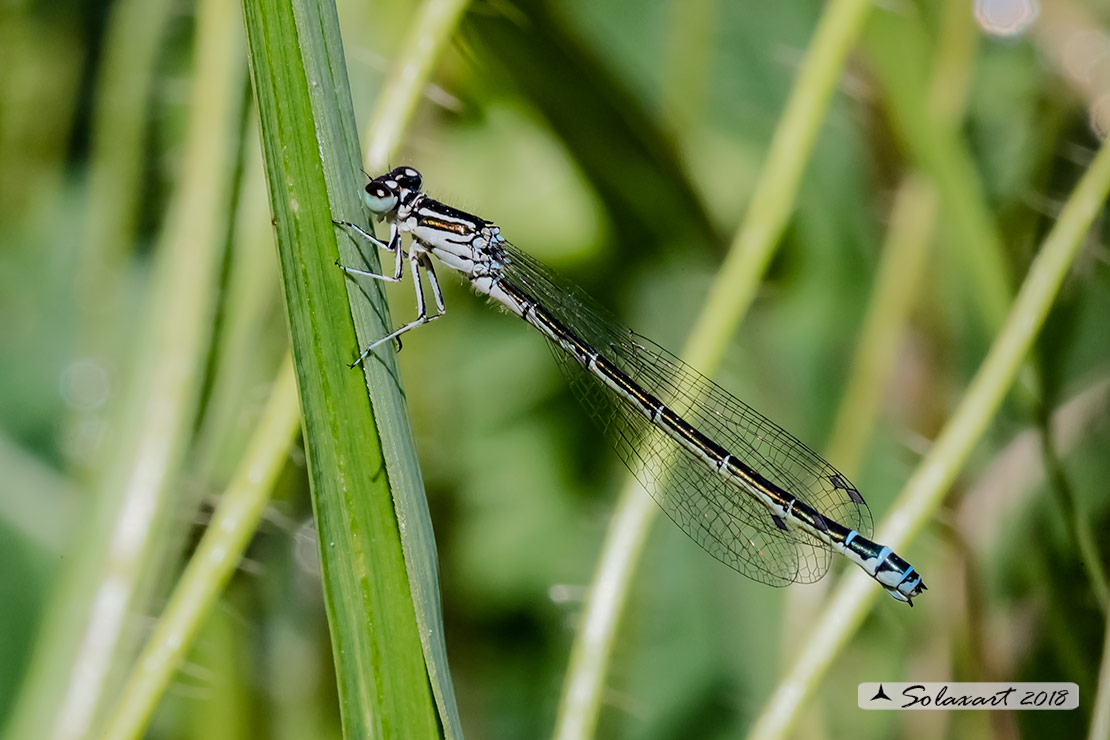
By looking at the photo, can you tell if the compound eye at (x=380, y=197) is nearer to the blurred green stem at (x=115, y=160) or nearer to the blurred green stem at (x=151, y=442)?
the blurred green stem at (x=151, y=442)

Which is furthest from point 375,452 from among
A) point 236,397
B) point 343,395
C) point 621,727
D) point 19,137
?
point 19,137

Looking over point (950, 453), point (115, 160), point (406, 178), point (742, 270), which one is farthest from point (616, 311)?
point (115, 160)

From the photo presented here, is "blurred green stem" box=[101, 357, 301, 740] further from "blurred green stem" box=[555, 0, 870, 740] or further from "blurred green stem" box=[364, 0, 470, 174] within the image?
"blurred green stem" box=[555, 0, 870, 740]

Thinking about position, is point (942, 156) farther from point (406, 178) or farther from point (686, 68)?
point (406, 178)

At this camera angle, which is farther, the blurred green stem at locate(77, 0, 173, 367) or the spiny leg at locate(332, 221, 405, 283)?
the blurred green stem at locate(77, 0, 173, 367)

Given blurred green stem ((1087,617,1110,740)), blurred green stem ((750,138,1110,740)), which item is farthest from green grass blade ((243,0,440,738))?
blurred green stem ((1087,617,1110,740))

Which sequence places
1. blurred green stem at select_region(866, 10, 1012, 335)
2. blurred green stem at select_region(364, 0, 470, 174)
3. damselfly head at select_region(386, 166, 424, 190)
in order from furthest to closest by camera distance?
blurred green stem at select_region(866, 10, 1012, 335) < blurred green stem at select_region(364, 0, 470, 174) < damselfly head at select_region(386, 166, 424, 190)

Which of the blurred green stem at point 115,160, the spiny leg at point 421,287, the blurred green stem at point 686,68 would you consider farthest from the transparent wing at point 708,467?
the blurred green stem at point 115,160
